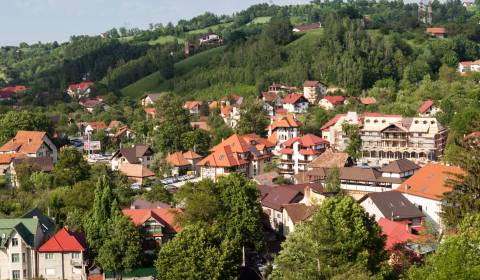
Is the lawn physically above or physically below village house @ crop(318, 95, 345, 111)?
above

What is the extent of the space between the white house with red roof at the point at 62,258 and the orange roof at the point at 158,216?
8.92 feet

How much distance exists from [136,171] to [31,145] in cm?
867

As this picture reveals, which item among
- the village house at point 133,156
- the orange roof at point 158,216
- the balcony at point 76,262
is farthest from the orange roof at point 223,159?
the balcony at point 76,262

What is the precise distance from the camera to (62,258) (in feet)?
96.7

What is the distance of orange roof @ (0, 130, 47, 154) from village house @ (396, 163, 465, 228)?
88.7 ft

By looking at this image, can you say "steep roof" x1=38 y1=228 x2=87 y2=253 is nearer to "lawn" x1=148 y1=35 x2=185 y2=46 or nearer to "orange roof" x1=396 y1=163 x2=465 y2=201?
"orange roof" x1=396 y1=163 x2=465 y2=201

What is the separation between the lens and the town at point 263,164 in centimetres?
2592

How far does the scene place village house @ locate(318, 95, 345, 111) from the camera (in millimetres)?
69062

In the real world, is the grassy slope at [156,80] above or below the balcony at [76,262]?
above

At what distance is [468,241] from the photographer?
68.2ft

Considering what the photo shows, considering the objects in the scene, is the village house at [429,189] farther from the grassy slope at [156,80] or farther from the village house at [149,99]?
the grassy slope at [156,80]

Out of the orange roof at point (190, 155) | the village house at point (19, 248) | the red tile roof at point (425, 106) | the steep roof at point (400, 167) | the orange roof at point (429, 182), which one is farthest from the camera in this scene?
the red tile roof at point (425, 106)

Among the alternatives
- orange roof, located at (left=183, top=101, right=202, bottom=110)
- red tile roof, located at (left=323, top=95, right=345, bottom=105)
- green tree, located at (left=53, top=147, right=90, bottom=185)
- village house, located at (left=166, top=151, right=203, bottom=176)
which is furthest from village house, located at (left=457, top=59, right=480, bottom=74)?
green tree, located at (left=53, top=147, right=90, bottom=185)

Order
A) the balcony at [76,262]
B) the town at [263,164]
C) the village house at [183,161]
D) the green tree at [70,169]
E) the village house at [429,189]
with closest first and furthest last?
the town at [263,164], the balcony at [76,262], the village house at [429,189], the green tree at [70,169], the village house at [183,161]
